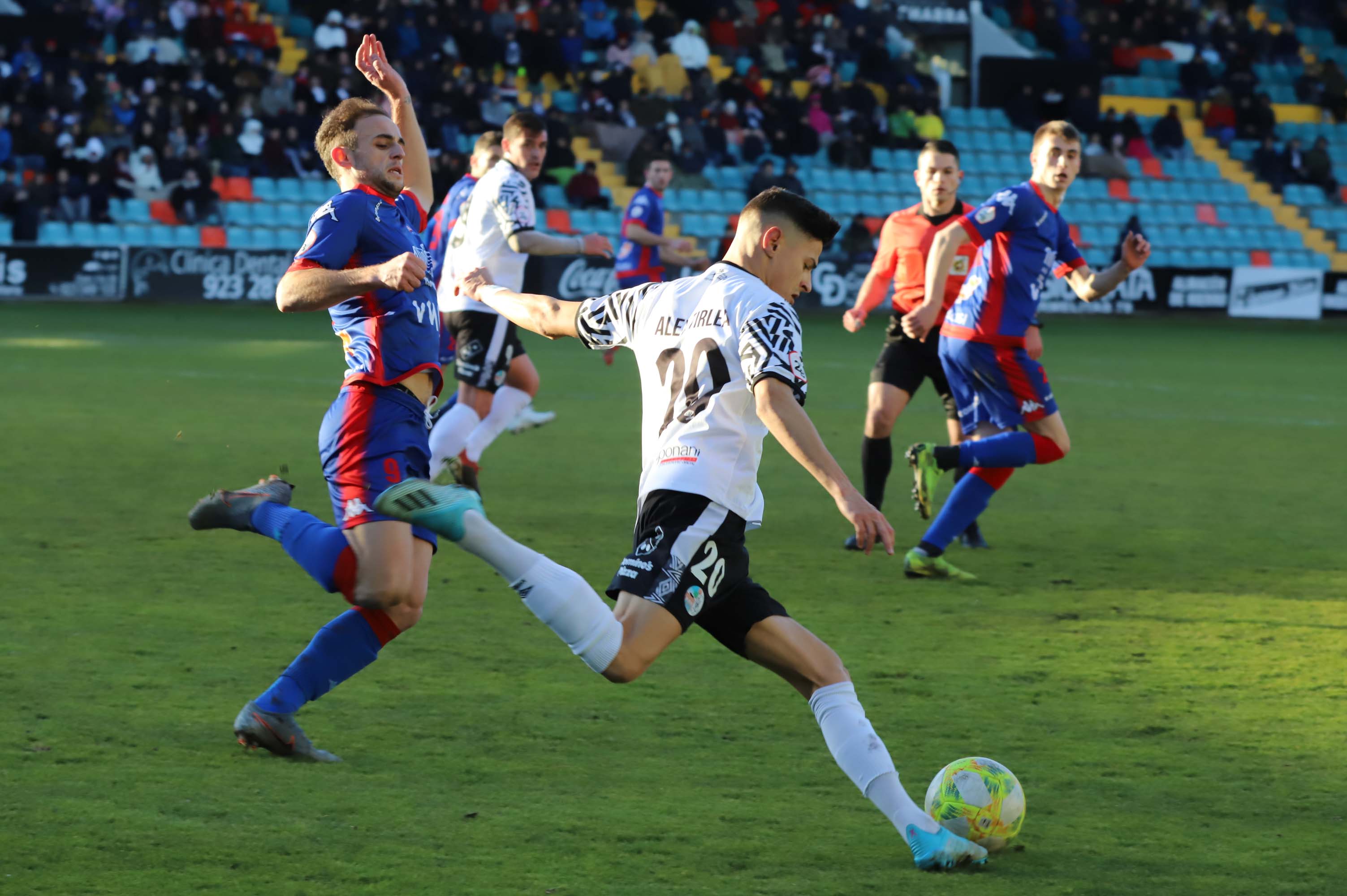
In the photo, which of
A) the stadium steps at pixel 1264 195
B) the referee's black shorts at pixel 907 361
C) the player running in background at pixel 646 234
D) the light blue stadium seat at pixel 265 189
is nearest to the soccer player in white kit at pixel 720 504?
the referee's black shorts at pixel 907 361

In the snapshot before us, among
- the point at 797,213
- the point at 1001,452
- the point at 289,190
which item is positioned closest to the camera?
the point at 797,213

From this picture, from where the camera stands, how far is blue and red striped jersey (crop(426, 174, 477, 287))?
30.2 feet

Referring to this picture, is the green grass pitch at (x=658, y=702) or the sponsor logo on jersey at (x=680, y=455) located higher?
the sponsor logo on jersey at (x=680, y=455)

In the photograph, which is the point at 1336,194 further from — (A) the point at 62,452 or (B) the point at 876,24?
(A) the point at 62,452

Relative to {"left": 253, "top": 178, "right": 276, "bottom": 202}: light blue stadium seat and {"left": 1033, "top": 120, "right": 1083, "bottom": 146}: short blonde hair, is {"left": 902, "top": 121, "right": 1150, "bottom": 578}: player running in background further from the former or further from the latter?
{"left": 253, "top": 178, "right": 276, "bottom": 202}: light blue stadium seat

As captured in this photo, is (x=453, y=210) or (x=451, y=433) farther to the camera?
(x=453, y=210)

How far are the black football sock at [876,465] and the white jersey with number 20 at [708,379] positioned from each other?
4.27 m

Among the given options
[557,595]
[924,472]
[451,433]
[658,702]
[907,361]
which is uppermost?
[907,361]

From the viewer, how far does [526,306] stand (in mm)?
4262

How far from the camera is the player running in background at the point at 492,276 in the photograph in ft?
28.4

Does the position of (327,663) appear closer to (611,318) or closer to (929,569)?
(611,318)

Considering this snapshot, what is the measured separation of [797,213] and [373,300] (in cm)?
133

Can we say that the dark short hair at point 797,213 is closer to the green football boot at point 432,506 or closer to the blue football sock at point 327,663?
the green football boot at point 432,506

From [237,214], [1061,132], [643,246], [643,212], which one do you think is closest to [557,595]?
[1061,132]
